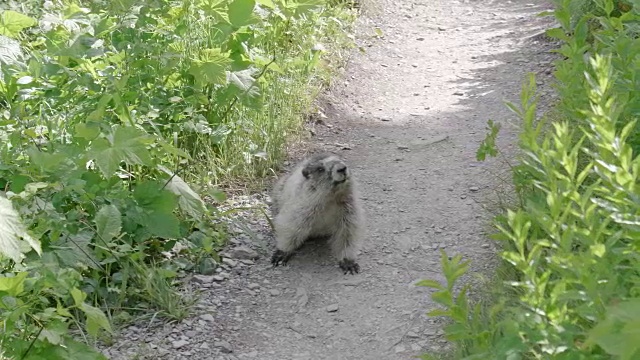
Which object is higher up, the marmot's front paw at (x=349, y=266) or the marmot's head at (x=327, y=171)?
the marmot's head at (x=327, y=171)

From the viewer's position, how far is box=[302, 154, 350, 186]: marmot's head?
18.3 feet

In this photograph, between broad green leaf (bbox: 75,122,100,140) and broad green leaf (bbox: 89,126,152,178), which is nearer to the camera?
broad green leaf (bbox: 89,126,152,178)

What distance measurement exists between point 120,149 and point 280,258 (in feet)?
5.50

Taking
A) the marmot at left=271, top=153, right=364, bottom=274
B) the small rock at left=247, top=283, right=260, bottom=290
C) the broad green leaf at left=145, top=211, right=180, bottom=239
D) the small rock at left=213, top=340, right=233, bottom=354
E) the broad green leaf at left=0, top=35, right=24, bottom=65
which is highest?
the broad green leaf at left=0, top=35, right=24, bottom=65

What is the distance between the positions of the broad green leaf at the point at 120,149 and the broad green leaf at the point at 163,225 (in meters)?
0.64

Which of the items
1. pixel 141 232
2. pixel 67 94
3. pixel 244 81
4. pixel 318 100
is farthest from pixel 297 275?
pixel 318 100

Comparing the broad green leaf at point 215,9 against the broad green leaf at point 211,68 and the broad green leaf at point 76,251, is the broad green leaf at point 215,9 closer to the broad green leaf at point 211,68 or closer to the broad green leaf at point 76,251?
the broad green leaf at point 211,68

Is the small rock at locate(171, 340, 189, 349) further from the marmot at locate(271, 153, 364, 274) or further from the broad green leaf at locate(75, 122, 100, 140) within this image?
the broad green leaf at locate(75, 122, 100, 140)

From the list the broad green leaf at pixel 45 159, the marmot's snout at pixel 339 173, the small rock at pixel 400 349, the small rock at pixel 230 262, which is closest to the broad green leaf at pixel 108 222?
the broad green leaf at pixel 45 159

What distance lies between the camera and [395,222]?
617 cm

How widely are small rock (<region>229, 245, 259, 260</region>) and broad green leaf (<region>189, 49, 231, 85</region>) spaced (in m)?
1.21

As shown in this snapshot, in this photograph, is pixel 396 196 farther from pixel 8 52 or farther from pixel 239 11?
pixel 8 52

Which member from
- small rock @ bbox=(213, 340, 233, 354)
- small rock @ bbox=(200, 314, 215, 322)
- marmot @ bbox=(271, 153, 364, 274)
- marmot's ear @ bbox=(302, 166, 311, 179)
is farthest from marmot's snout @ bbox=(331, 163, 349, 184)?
small rock @ bbox=(213, 340, 233, 354)

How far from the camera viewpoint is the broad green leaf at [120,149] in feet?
14.5
